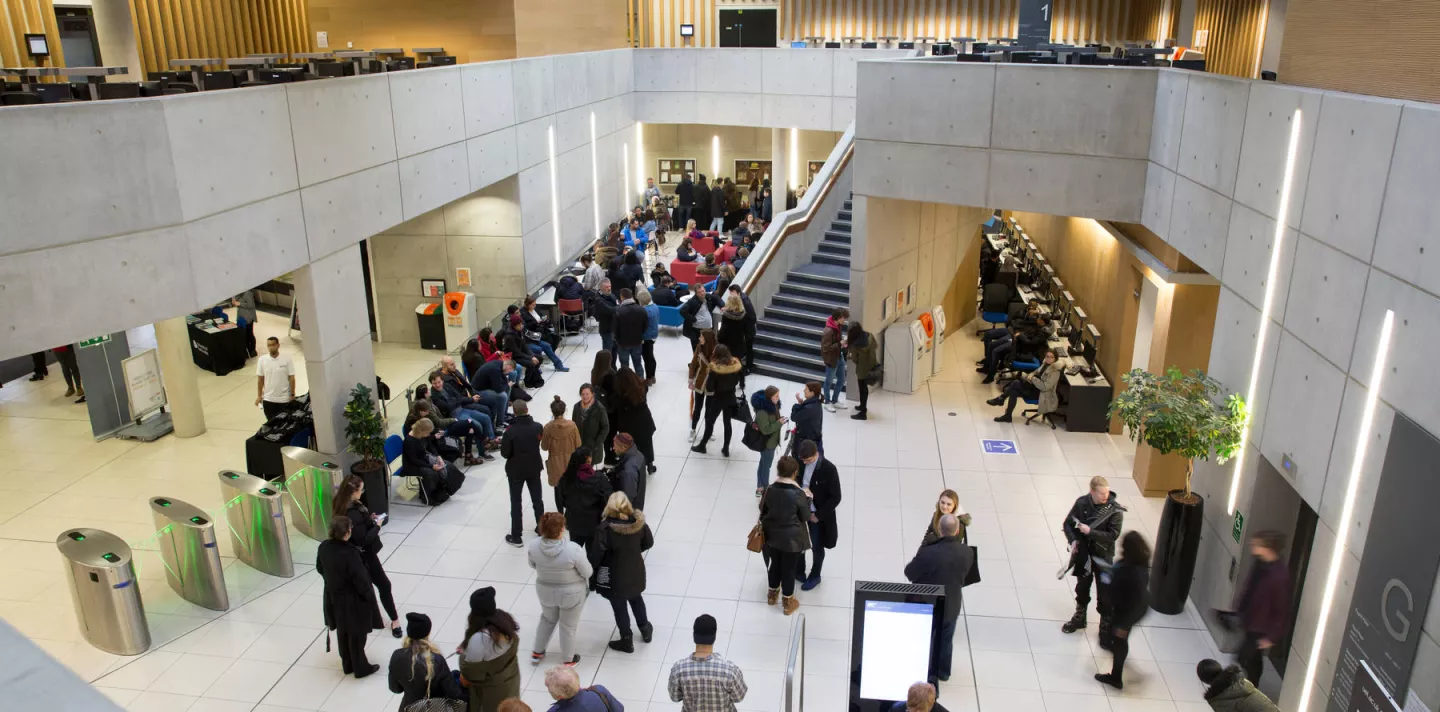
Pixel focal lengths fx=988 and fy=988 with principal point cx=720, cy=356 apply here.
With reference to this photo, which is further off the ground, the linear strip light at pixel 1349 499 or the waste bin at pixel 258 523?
the linear strip light at pixel 1349 499

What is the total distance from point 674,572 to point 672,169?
2046 centimetres

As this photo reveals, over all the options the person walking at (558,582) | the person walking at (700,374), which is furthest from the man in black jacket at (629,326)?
the person walking at (558,582)

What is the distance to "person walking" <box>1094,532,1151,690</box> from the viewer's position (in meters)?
7.46

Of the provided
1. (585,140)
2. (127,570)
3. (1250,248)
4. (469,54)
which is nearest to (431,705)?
(127,570)

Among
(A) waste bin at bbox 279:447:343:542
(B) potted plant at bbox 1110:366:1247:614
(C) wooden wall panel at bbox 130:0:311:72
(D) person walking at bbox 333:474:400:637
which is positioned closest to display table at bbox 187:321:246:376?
(C) wooden wall panel at bbox 130:0:311:72

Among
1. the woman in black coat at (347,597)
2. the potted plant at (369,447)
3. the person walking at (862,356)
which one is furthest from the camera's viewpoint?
the person walking at (862,356)

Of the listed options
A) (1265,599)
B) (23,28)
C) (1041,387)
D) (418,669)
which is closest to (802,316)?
(1041,387)

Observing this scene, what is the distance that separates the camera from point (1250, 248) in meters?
7.93

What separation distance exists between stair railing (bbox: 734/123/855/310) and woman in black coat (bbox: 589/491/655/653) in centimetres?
820

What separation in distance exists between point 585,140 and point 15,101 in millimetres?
13643

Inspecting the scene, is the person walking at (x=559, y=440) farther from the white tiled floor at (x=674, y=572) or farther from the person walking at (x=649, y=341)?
the person walking at (x=649, y=341)

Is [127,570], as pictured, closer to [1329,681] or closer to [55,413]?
[55,413]

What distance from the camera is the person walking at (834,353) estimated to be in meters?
13.4

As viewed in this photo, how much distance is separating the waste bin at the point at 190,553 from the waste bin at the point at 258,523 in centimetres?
50
